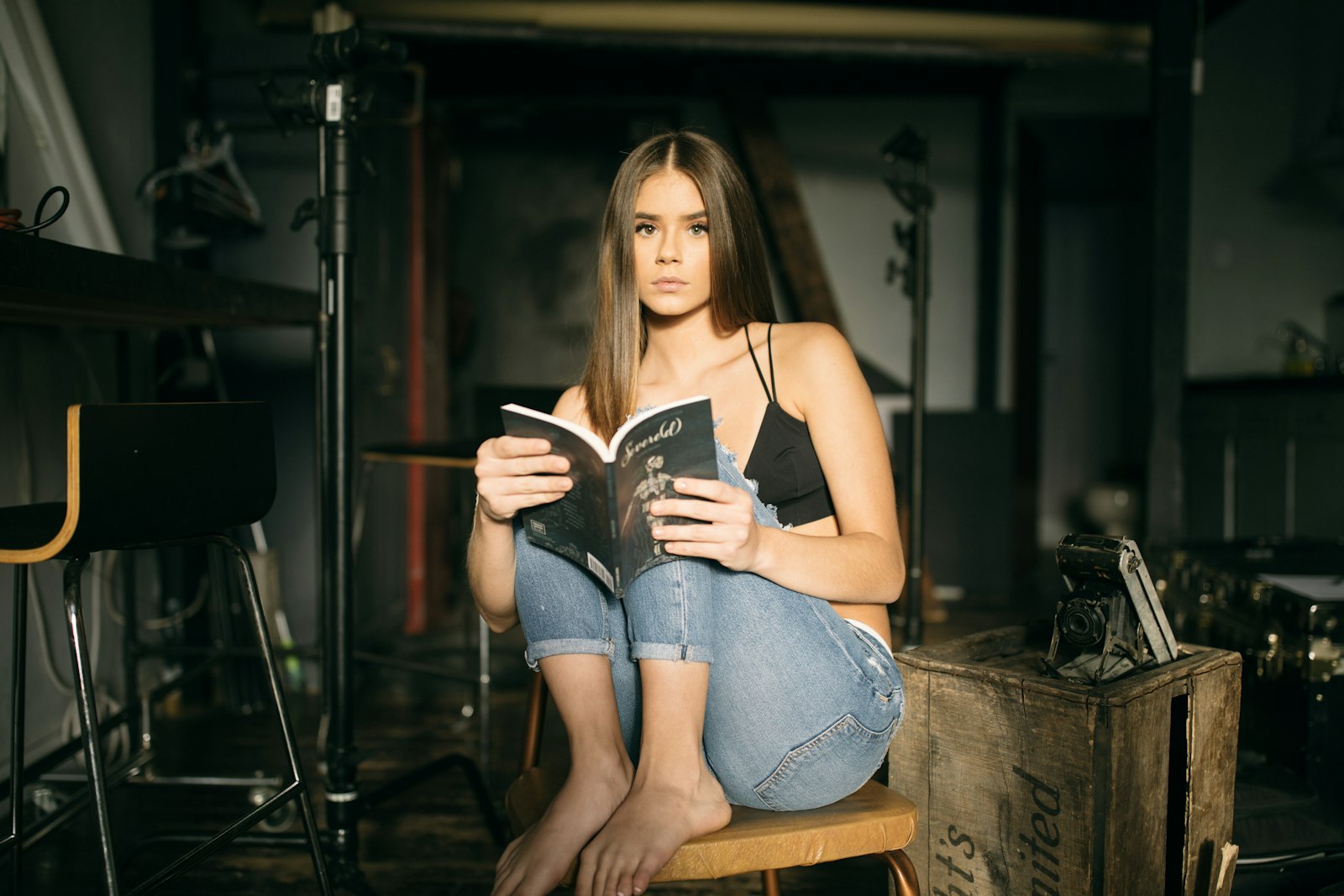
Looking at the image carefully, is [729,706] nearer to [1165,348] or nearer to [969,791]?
[969,791]

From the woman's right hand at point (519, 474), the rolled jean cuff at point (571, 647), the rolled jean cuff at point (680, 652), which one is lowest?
the rolled jean cuff at point (571, 647)

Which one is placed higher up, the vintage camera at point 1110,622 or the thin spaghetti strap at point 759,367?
the thin spaghetti strap at point 759,367

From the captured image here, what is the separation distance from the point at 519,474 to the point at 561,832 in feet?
1.21

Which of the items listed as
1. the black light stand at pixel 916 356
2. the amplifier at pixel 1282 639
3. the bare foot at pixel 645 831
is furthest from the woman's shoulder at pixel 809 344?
the black light stand at pixel 916 356

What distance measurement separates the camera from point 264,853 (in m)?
1.75

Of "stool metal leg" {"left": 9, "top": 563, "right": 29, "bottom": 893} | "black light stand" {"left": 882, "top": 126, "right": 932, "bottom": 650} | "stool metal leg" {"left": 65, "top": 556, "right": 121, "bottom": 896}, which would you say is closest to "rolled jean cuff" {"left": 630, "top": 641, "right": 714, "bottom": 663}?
"stool metal leg" {"left": 65, "top": 556, "right": 121, "bottom": 896}

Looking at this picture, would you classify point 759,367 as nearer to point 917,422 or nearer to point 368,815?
point 368,815

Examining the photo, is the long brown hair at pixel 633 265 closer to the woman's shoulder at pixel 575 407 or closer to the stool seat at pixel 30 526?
the woman's shoulder at pixel 575 407

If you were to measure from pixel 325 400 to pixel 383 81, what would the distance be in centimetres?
199

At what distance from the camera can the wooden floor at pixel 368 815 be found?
1.63 m

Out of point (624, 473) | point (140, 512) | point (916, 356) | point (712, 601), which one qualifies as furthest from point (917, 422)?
point (140, 512)

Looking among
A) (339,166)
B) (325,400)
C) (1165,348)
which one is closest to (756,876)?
(325,400)

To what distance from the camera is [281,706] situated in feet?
4.41

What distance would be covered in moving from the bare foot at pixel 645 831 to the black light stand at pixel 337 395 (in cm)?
81
